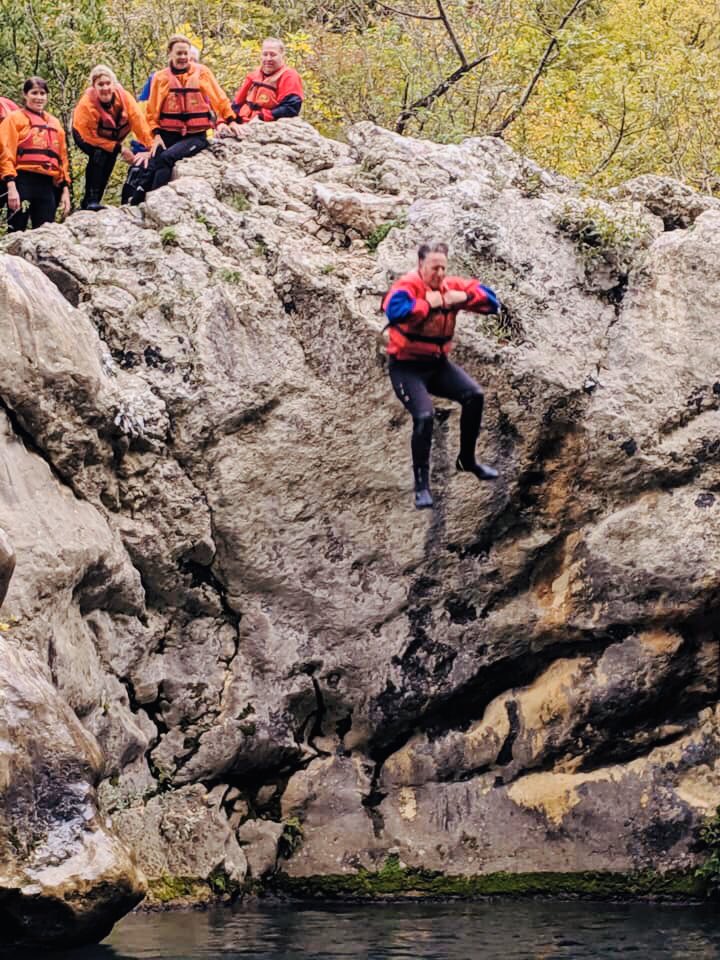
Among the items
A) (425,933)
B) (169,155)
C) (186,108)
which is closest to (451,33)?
(186,108)

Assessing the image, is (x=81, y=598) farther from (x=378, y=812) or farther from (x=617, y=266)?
(x=617, y=266)

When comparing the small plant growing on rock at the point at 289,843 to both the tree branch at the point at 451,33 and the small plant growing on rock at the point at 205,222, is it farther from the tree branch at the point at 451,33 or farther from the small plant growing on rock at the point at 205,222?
the tree branch at the point at 451,33

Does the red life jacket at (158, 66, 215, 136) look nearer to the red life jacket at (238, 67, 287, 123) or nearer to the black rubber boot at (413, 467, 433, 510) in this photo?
the red life jacket at (238, 67, 287, 123)

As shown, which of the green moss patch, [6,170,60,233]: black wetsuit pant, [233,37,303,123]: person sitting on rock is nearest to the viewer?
the green moss patch

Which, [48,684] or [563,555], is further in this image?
[563,555]

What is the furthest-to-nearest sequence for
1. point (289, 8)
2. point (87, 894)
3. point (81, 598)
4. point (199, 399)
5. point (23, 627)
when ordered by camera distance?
point (289, 8)
point (199, 399)
point (81, 598)
point (23, 627)
point (87, 894)

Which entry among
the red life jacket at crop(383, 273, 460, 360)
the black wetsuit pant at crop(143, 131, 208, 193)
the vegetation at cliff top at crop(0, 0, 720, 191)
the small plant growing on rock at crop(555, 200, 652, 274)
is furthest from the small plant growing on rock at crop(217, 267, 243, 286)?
the vegetation at cliff top at crop(0, 0, 720, 191)

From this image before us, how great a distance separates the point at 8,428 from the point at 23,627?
1764 millimetres

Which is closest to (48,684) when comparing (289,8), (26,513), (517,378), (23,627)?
(23,627)

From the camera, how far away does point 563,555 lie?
48.6 ft

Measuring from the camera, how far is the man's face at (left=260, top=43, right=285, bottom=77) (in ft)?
53.2

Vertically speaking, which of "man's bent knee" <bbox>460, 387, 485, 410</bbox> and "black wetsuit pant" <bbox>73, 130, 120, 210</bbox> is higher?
"black wetsuit pant" <bbox>73, 130, 120, 210</bbox>

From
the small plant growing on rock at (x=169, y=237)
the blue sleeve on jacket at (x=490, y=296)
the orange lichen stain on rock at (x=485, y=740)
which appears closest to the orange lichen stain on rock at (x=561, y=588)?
the orange lichen stain on rock at (x=485, y=740)

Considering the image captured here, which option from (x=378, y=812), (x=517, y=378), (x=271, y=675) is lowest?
(x=378, y=812)
